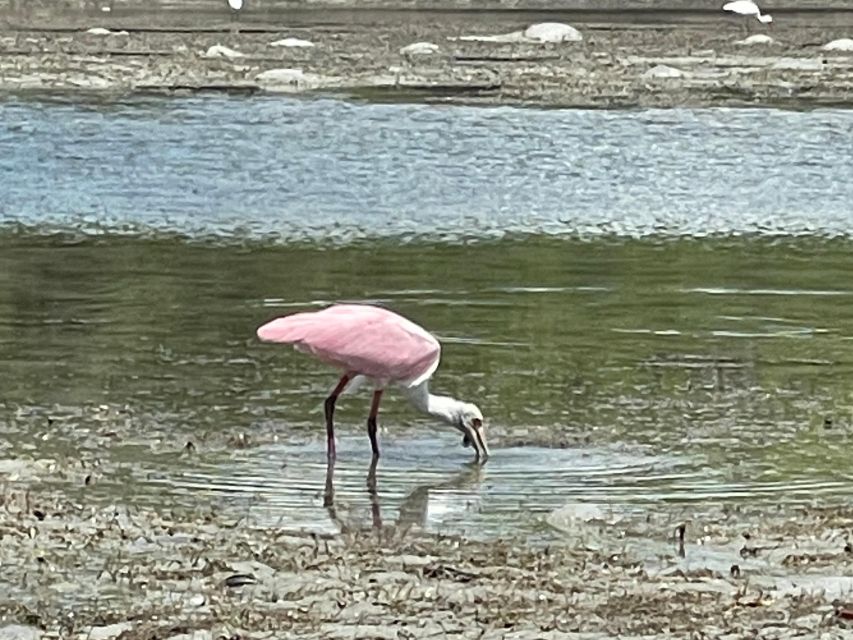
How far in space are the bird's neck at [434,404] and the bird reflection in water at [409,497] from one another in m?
0.28

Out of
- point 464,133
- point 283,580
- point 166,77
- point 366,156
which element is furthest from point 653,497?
point 166,77

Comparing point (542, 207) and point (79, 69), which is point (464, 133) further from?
point (79, 69)

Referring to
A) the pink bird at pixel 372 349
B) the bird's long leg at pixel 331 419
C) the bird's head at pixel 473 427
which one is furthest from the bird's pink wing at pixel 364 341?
the bird's head at pixel 473 427

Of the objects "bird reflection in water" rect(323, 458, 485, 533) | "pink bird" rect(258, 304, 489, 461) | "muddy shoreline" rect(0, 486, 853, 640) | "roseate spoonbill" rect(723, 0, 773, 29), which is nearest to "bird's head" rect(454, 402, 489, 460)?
"pink bird" rect(258, 304, 489, 461)

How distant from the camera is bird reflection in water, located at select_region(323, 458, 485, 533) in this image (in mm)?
8180

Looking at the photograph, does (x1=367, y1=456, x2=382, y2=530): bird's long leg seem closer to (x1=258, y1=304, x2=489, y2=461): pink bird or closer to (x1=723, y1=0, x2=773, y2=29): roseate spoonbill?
(x1=258, y1=304, x2=489, y2=461): pink bird

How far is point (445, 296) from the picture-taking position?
46.6ft

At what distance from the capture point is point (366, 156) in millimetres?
21781

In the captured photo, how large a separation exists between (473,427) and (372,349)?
1.71ft

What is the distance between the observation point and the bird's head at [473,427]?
372 inches

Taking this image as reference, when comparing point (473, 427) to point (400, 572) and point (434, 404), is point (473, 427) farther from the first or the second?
point (400, 572)

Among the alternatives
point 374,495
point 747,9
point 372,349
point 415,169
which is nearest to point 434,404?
point 372,349

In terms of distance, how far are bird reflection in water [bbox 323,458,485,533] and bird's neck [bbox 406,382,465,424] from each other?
0.91 feet

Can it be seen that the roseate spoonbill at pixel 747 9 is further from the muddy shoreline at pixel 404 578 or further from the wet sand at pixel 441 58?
the muddy shoreline at pixel 404 578
